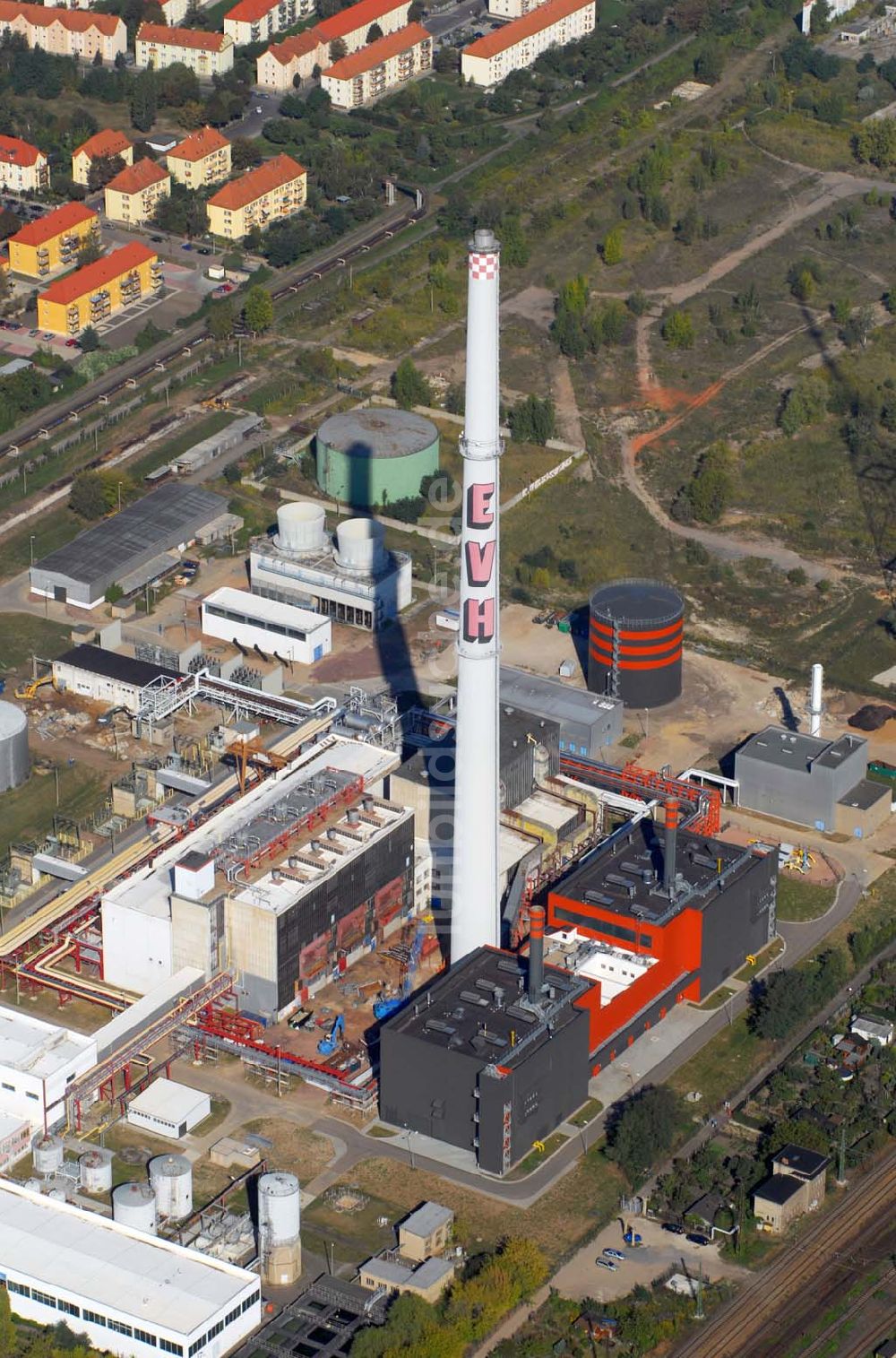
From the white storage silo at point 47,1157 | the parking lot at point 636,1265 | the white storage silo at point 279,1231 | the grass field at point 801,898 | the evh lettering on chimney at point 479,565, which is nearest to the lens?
the white storage silo at point 279,1231

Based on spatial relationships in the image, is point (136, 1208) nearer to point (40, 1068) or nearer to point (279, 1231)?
point (279, 1231)

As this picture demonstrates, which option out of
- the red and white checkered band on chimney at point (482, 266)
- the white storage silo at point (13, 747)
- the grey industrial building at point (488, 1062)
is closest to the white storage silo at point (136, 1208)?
the grey industrial building at point (488, 1062)

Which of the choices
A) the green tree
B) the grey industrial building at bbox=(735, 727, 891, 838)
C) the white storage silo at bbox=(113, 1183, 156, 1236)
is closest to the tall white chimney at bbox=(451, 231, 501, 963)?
the green tree

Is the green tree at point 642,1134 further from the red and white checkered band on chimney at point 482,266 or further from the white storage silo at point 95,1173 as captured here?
the red and white checkered band on chimney at point 482,266

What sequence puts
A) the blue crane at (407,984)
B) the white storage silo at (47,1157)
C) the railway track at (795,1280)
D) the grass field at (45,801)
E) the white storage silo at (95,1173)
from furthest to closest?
the grass field at (45,801) → the blue crane at (407,984) → the white storage silo at (47,1157) → the white storage silo at (95,1173) → the railway track at (795,1280)

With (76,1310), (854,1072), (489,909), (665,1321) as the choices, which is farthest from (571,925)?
(76,1310)

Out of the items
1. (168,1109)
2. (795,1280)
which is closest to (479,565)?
(168,1109)

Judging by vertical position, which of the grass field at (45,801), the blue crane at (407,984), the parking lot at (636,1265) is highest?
the parking lot at (636,1265)

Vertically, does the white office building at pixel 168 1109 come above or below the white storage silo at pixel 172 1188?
below

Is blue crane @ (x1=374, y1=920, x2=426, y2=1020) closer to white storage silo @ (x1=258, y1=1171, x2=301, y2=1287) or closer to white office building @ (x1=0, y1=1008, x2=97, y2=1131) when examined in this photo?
white office building @ (x1=0, y1=1008, x2=97, y2=1131)
